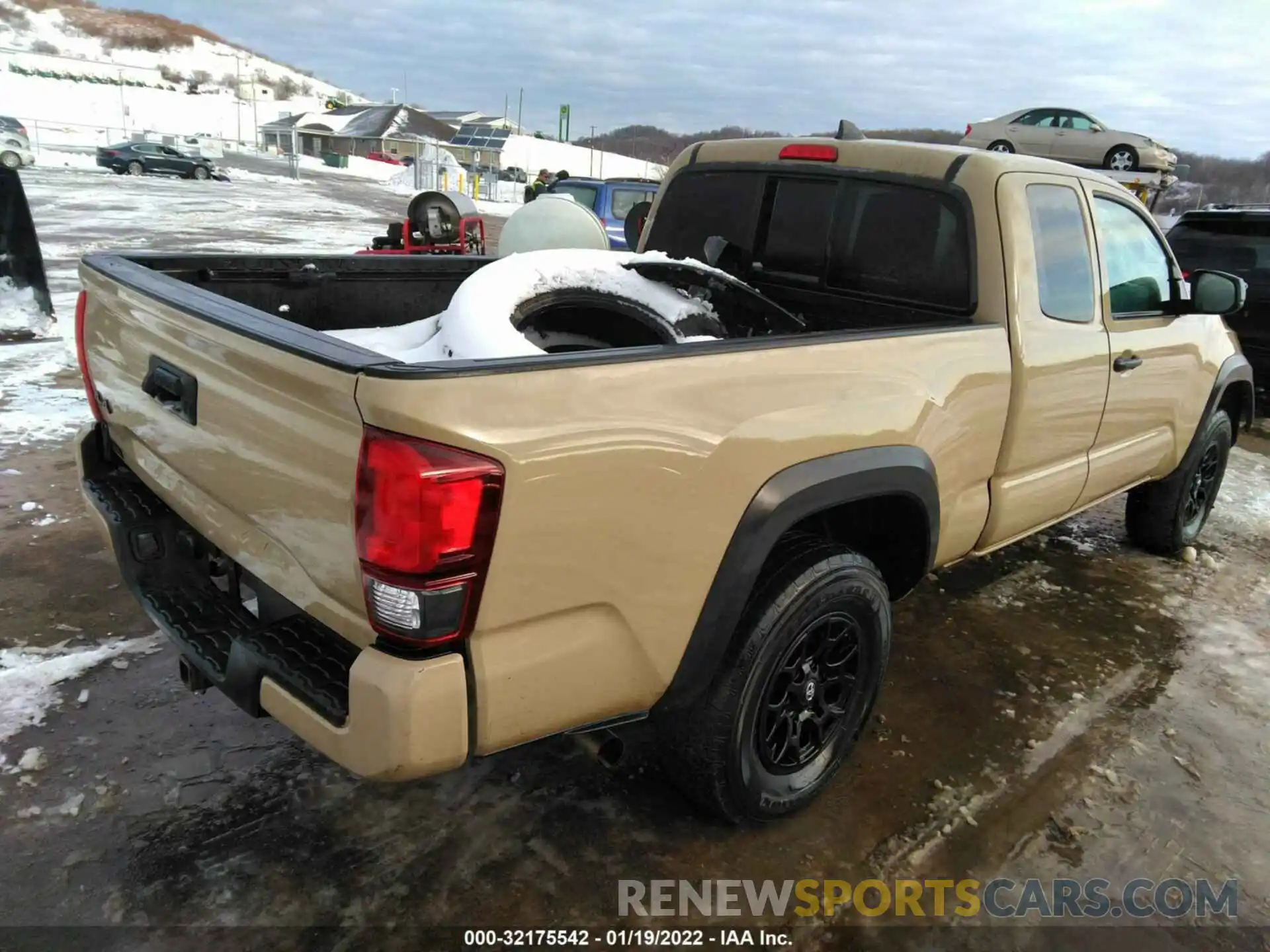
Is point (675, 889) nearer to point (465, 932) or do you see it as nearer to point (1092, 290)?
point (465, 932)

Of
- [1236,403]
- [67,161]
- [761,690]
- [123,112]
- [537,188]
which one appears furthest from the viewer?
[123,112]

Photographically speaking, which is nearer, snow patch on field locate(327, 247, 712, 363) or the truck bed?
the truck bed

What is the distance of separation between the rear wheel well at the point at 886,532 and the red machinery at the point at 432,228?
798cm

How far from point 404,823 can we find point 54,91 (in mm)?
89171

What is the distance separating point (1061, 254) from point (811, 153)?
3.44 feet

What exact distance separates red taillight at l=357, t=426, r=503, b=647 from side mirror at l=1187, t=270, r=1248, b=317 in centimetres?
350

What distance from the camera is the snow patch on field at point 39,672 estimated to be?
9.55ft

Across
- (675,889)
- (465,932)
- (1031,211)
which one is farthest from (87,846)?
(1031,211)

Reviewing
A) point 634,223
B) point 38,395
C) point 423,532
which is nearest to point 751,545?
point 423,532

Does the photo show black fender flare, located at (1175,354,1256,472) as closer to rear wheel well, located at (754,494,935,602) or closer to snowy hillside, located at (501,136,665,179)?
rear wheel well, located at (754,494,935,602)

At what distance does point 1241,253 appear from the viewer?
8.39 metres

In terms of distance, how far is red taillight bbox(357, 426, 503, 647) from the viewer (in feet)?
5.45

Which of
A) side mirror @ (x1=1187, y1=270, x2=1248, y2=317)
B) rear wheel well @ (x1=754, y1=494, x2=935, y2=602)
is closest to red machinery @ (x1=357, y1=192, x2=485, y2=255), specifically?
side mirror @ (x1=1187, y1=270, x2=1248, y2=317)

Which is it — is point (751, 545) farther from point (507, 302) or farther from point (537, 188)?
point (537, 188)
